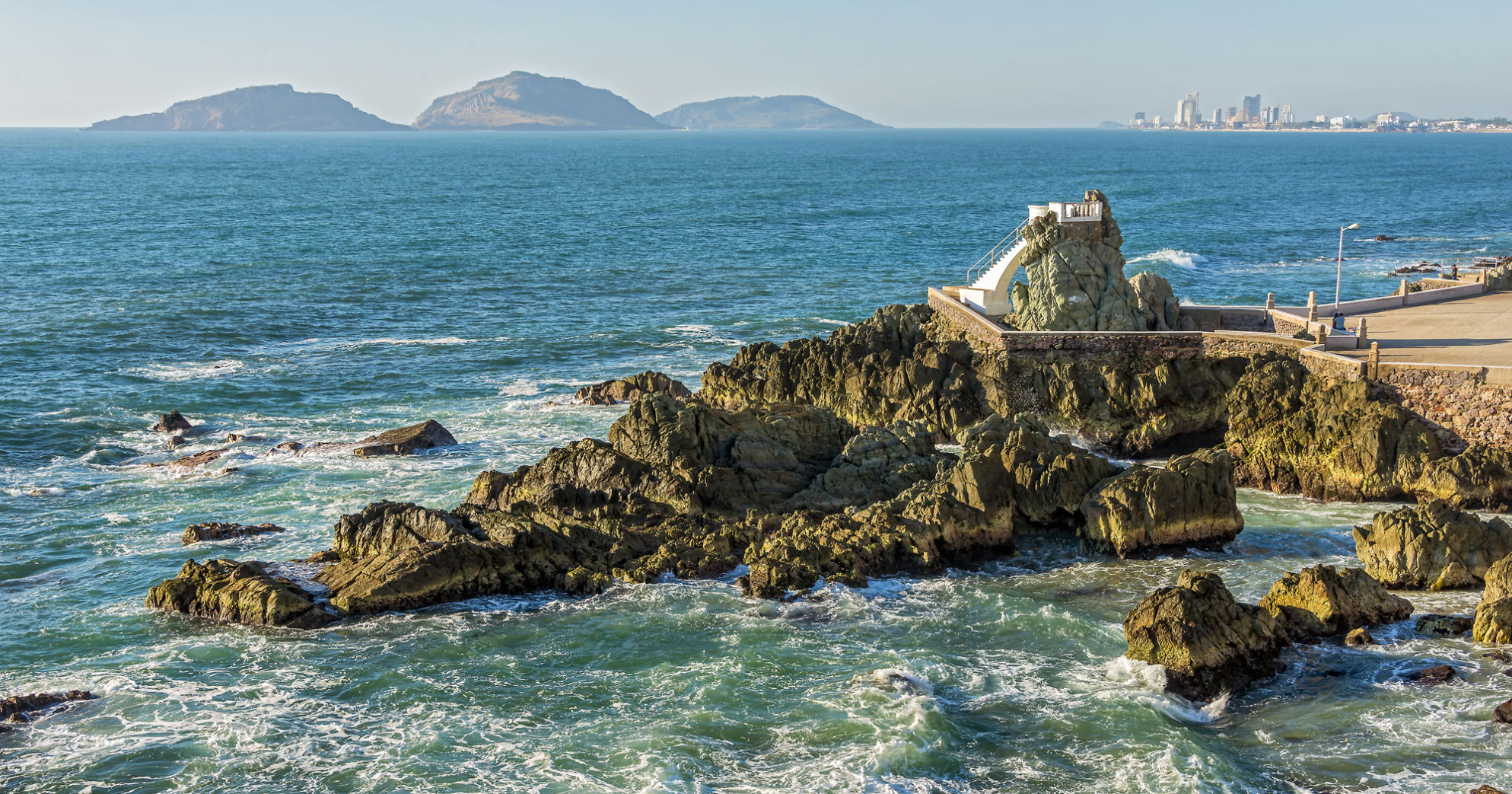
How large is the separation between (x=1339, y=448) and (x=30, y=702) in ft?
83.1

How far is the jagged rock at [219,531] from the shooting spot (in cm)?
2603

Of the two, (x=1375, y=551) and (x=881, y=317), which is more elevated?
(x=881, y=317)

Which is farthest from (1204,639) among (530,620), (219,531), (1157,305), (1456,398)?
(219,531)

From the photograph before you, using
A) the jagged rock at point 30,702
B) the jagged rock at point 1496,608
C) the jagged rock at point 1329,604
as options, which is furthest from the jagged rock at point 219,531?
the jagged rock at point 1496,608

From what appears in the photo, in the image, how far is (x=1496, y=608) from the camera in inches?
786

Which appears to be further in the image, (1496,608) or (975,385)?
(975,385)

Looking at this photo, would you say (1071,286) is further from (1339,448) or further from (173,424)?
(173,424)

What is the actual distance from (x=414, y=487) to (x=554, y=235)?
53308mm

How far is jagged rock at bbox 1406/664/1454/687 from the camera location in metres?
18.5

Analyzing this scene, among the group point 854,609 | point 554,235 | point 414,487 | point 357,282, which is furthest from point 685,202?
point 854,609

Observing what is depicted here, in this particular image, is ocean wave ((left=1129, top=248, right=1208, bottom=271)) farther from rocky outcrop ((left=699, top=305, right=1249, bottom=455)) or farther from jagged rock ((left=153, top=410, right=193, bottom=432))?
jagged rock ((left=153, top=410, right=193, bottom=432))

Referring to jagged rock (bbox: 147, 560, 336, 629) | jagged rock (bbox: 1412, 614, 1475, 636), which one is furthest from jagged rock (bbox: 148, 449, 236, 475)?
jagged rock (bbox: 1412, 614, 1475, 636)

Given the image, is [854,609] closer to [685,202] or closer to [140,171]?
[685,202]

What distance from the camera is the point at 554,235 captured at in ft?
265
